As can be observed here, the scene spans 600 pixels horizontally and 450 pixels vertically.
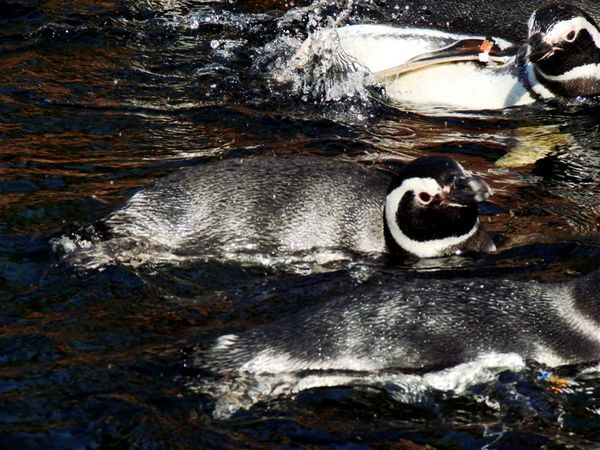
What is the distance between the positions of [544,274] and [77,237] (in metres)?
2.52

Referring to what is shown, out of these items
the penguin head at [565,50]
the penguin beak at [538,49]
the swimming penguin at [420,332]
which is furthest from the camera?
the penguin head at [565,50]

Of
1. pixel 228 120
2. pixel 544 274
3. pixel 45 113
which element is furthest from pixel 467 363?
pixel 45 113

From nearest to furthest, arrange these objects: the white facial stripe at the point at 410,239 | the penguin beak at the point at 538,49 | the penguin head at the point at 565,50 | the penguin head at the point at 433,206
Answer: the penguin head at the point at 433,206 < the white facial stripe at the point at 410,239 < the penguin beak at the point at 538,49 < the penguin head at the point at 565,50

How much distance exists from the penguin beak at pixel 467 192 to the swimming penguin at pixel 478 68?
2.61 m

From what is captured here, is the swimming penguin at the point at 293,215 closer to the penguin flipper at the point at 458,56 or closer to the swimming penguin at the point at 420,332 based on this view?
the swimming penguin at the point at 420,332

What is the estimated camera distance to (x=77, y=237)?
22.1 ft

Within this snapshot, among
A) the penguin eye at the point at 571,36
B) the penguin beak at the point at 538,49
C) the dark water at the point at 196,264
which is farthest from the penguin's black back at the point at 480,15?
the penguin beak at the point at 538,49

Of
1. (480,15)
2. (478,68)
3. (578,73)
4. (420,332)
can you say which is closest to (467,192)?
(420,332)

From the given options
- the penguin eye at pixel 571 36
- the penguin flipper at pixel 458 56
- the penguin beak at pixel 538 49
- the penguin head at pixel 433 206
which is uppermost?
the penguin eye at pixel 571 36

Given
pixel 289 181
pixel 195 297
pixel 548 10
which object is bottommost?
pixel 195 297

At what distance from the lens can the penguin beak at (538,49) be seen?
29.1 feet

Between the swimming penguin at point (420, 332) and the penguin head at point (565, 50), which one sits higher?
the penguin head at point (565, 50)

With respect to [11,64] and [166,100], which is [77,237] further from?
[11,64]

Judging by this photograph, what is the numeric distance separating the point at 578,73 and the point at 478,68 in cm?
75
